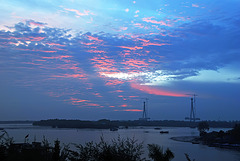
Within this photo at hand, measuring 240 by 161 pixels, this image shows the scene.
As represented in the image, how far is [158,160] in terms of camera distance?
14094 mm

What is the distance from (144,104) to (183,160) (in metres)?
150

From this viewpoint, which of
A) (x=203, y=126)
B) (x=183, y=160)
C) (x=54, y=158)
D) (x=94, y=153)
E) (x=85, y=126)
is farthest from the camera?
(x=85, y=126)

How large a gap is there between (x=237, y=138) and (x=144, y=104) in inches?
4845

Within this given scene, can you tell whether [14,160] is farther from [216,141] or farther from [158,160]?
[216,141]

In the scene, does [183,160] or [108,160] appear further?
[183,160]

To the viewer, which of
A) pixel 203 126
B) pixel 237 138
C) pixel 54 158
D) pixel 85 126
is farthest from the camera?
pixel 85 126

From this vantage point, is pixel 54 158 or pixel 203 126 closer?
pixel 54 158

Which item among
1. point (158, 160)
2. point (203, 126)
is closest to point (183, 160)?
point (158, 160)

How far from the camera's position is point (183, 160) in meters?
41.8

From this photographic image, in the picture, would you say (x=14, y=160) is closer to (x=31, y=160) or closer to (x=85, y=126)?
(x=31, y=160)

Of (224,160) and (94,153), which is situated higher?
(94,153)

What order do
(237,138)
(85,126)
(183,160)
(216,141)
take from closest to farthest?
(183,160) < (237,138) < (216,141) < (85,126)

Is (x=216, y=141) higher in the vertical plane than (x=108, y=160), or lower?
lower

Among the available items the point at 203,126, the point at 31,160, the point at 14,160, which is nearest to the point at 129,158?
the point at 31,160
